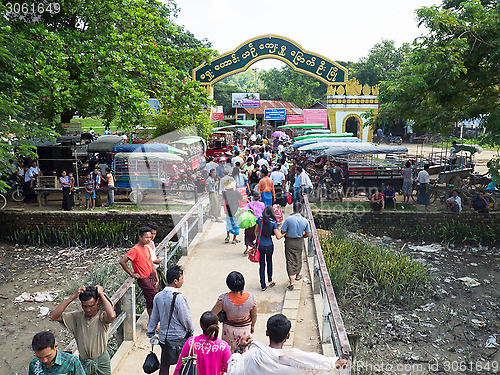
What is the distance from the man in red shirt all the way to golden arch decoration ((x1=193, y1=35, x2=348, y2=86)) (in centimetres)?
1897

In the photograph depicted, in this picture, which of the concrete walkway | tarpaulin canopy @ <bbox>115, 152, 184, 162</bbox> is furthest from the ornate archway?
the concrete walkway

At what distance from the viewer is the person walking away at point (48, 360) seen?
10.00 ft

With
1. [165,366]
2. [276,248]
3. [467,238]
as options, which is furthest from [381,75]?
[165,366]

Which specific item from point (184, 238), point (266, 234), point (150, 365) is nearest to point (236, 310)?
point (150, 365)

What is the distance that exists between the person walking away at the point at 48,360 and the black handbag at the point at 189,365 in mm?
783

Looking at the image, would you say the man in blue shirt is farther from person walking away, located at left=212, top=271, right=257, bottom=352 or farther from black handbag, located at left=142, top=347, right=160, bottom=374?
black handbag, located at left=142, top=347, right=160, bottom=374

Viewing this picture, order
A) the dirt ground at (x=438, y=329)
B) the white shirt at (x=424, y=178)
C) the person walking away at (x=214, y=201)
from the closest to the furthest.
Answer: the dirt ground at (x=438, y=329) < the person walking away at (x=214, y=201) < the white shirt at (x=424, y=178)

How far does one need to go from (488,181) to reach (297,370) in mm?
16014

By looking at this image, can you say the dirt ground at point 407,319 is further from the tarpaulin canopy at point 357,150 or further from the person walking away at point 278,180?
the tarpaulin canopy at point 357,150

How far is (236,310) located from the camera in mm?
3924

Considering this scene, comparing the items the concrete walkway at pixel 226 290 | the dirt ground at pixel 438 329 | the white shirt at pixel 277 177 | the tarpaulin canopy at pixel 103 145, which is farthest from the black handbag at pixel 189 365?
the tarpaulin canopy at pixel 103 145

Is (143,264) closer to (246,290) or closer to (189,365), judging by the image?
(189,365)

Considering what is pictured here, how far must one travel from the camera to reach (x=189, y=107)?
14500 mm

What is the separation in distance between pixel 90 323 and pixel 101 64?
33.8 feet
